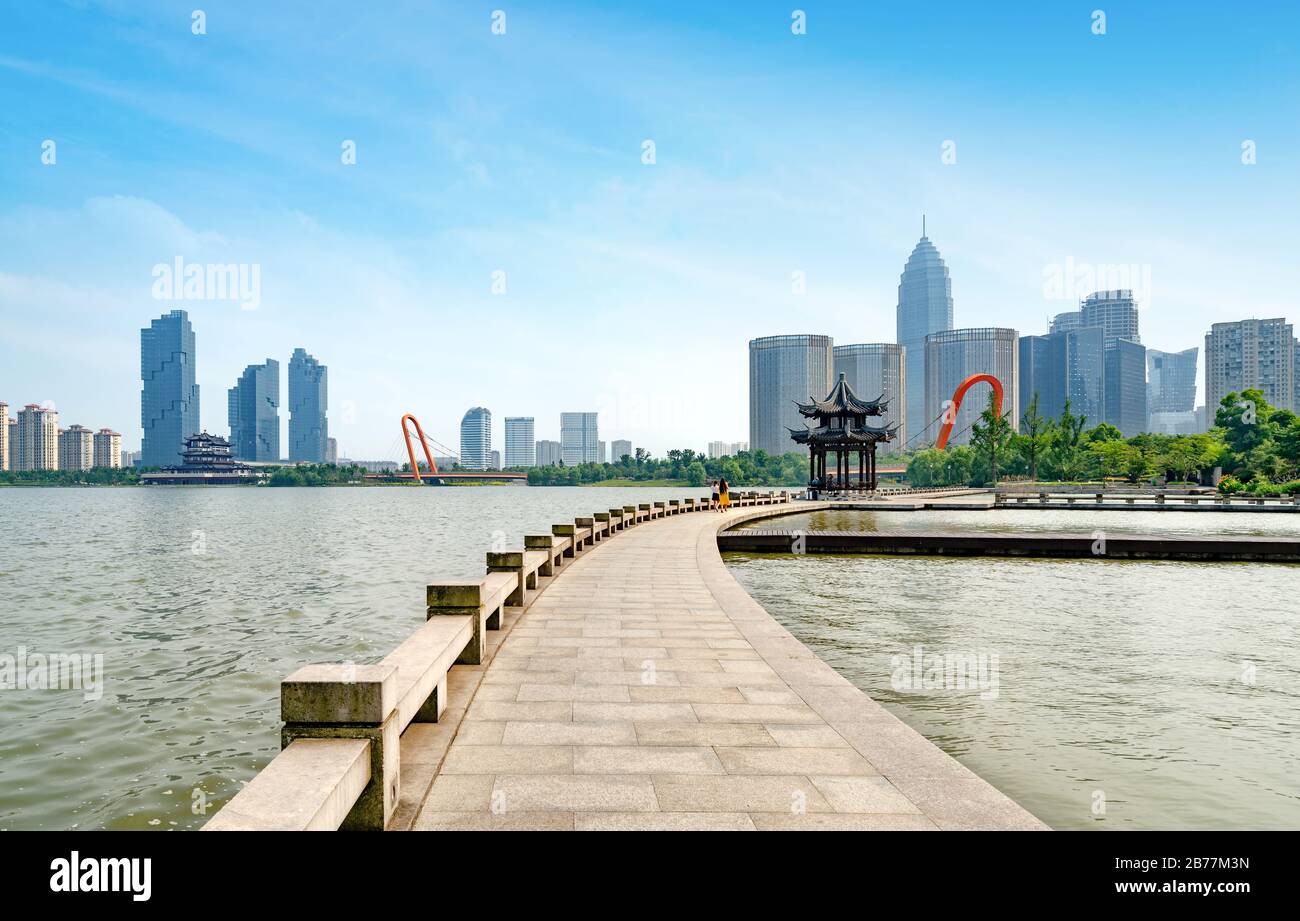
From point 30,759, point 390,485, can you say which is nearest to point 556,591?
point 30,759

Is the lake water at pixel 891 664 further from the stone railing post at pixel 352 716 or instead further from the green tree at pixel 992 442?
the green tree at pixel 992 442

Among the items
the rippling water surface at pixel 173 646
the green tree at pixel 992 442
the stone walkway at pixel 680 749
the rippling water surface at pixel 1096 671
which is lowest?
the rippling water surface at pixel 173 646

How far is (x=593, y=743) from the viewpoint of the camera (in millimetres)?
5859

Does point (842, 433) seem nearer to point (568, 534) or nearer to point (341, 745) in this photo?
point (568, 534)

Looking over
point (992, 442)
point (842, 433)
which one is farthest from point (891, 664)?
point (992, 442)

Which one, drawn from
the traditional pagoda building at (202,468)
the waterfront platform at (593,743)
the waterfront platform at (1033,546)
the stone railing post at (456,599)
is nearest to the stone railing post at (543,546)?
the waterfront platform at (593,743)

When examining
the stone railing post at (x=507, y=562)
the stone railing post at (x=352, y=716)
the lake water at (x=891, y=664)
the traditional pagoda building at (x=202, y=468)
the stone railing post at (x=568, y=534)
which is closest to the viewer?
the stone railing post at (x=352, y=716)

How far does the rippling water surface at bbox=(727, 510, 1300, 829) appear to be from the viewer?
260 inches

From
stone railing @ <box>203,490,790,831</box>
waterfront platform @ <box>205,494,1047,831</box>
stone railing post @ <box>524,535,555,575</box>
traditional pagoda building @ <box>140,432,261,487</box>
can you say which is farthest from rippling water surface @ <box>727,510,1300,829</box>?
traditional pagoda building @ <box>140,432,261,487</box>

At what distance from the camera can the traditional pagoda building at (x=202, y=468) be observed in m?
178

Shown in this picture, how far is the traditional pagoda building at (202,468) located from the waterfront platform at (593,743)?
635 ft

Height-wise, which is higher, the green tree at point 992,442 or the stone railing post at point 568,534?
the green tree at point 992,442

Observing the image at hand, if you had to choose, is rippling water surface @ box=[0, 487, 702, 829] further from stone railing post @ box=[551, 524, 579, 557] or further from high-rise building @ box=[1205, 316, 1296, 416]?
high-rise building @ box=[1205, 316, 1296, 416]

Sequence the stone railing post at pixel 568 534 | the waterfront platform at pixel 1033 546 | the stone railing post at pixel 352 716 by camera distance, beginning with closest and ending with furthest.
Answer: the stone railing post at pixel 352 716 → the stone railing post at pixel 568 534 → the waterfront platform at pixel 1033 546
